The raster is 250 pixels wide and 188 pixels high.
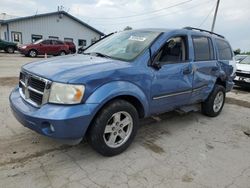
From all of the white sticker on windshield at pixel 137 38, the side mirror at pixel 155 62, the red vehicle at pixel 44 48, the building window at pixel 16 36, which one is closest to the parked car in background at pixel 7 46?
the red vehicle at pixel 44 48

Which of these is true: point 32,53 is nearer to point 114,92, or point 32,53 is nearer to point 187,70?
point 187,70

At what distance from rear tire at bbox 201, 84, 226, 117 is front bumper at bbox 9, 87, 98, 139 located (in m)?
3.37

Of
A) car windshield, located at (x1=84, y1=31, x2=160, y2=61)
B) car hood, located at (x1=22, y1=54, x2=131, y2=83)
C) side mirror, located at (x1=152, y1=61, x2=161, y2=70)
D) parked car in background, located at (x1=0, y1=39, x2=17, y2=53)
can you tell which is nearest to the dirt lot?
car hood, located at (x1=22, y1=54, x2=131, y2=83)

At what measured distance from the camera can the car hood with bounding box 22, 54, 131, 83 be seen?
3.10 m

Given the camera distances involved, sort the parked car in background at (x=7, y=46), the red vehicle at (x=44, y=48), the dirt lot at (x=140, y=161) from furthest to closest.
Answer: the parked car in background at (x=7, y=46), the red vehicle at (x=44, y=48), the dirt lot at (x=140, y=161)

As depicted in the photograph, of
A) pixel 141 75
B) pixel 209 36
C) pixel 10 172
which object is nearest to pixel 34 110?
pixel 10 172

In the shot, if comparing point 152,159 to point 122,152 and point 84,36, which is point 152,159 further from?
point 84,36

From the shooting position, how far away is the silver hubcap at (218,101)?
585 centimetres

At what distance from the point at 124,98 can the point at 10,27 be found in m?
28.8

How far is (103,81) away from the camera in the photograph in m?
3.23

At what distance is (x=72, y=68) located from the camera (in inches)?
130

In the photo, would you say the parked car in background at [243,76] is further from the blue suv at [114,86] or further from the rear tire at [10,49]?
the rear tire at [10,49]

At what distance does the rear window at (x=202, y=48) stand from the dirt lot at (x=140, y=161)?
1.44 meters

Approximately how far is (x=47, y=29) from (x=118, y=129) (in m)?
30.1
